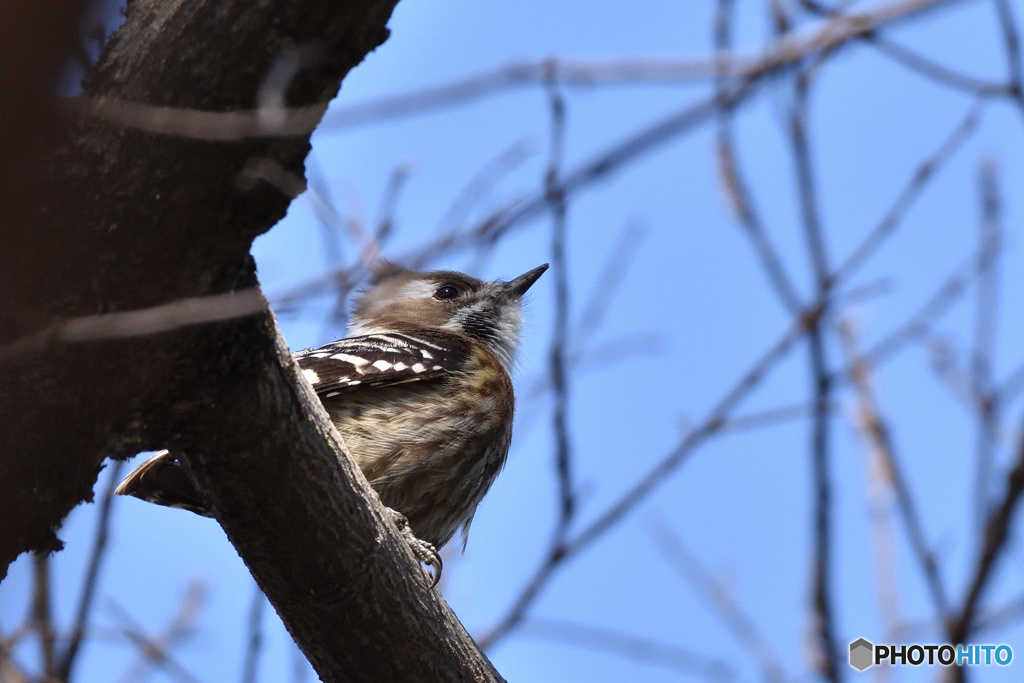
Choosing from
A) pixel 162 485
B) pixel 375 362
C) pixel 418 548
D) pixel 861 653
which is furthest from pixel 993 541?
pixel 162 485

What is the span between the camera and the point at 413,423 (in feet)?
16.4

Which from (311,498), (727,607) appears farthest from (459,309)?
(311,498)

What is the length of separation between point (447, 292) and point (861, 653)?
3.51 meters

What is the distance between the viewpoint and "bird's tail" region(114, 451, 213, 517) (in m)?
4.33

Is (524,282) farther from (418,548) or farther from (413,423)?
(418,548)

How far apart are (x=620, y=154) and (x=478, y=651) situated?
2.07 m

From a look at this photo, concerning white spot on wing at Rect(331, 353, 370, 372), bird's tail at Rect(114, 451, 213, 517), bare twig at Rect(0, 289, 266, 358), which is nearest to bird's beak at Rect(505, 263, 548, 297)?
white spot on wing at Rect(331, 353, 370, 372)

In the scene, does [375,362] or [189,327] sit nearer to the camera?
[189,327]

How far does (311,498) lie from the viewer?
130 inches

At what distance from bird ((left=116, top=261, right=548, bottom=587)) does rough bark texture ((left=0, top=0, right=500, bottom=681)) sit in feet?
3.03

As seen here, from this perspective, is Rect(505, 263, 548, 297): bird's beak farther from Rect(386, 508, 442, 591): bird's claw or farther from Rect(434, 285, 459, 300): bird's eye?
Rect(386, 508, 442, 591): bird's claw

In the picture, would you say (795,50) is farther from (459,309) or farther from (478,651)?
(459,309)

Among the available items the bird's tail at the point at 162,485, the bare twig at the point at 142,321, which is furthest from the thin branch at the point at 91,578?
the bare twig at the point at 142,321

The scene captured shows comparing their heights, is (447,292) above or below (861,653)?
above
